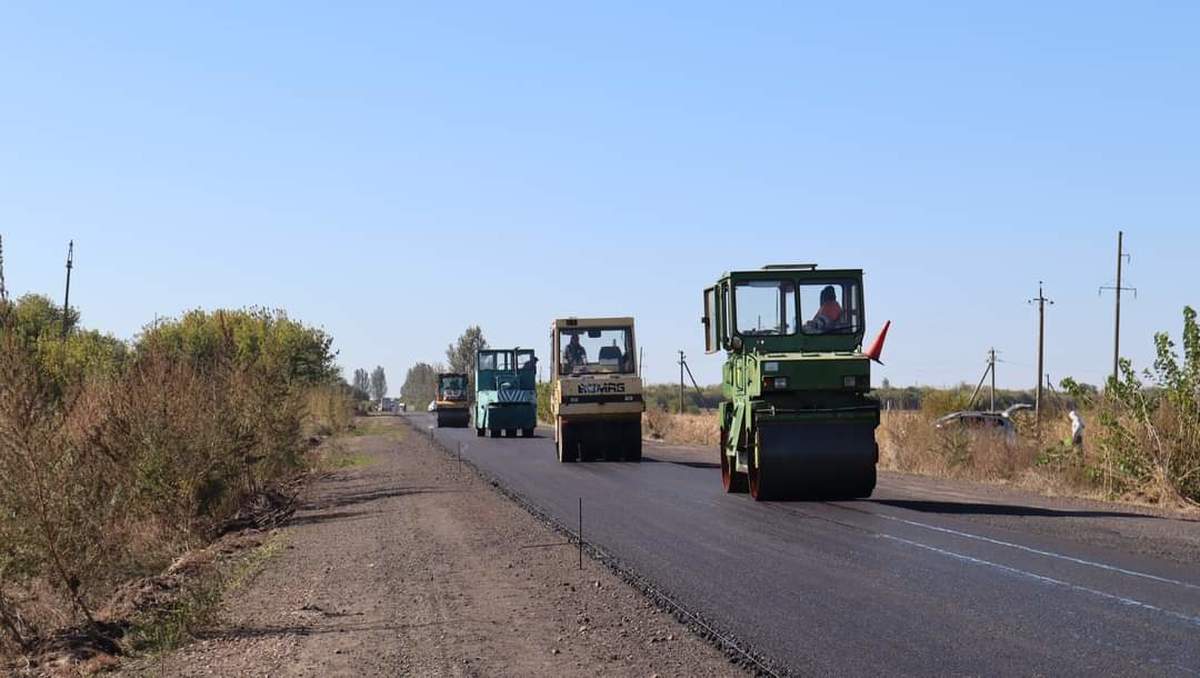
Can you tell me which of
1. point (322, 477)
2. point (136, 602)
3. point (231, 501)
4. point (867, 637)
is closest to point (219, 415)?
point (231, 501)

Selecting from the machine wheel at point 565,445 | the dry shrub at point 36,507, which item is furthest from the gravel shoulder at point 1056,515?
the dry shrub at point 36,507

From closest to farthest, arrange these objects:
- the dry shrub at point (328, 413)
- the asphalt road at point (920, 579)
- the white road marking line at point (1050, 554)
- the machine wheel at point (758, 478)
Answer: the asphalt road at point (920, 579) → the white road marking line at point (1050, 554) → the machine wheel at point (758, 478) → the dry shrub at point (328, 413)

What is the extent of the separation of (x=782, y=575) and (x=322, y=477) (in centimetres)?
2140

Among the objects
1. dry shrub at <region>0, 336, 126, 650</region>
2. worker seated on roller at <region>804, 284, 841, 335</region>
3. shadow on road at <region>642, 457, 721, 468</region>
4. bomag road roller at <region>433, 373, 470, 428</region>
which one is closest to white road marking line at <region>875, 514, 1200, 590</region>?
worker seated on roller at <region>804, 284, 841, 335</region>

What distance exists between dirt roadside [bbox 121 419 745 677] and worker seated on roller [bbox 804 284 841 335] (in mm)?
5805

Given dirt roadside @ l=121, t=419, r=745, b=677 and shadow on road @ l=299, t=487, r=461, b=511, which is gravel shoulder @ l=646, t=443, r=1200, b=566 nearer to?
dirt roadside @ l=121, t=419, r=745, b=677

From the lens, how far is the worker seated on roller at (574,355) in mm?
36188

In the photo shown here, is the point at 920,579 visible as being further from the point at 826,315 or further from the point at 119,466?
the point at 119,466

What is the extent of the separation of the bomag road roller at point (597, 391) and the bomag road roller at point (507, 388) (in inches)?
703

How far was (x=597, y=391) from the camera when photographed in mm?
35375

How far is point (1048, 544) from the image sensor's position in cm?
1538

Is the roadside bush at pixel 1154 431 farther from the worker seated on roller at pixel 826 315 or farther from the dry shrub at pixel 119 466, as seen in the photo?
the dry shrub at pixel 119 466

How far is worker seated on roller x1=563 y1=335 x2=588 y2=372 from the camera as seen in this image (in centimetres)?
3619

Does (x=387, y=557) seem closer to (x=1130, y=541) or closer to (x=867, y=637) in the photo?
(x=867, y=637)
